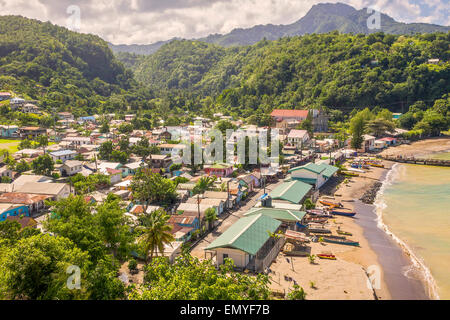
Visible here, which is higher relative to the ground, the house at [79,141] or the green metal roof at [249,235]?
the house at [79,141]

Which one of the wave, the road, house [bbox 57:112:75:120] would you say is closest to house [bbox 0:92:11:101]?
house [bbox 57:112:75:120]

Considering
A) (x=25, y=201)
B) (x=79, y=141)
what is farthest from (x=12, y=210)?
(x=79, y=141)

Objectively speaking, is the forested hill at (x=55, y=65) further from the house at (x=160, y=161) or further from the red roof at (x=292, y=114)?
the red roof at (x=292, y=114)

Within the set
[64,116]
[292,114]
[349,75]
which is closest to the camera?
[64,116]

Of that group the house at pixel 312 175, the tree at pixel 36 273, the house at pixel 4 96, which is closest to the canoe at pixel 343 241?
the house at pixel 312 175

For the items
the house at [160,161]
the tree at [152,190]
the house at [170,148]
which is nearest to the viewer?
the tree at [152,190]

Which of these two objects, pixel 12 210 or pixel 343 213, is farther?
pixel 343 213

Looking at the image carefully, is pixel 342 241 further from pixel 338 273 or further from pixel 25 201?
pixel 25 201
